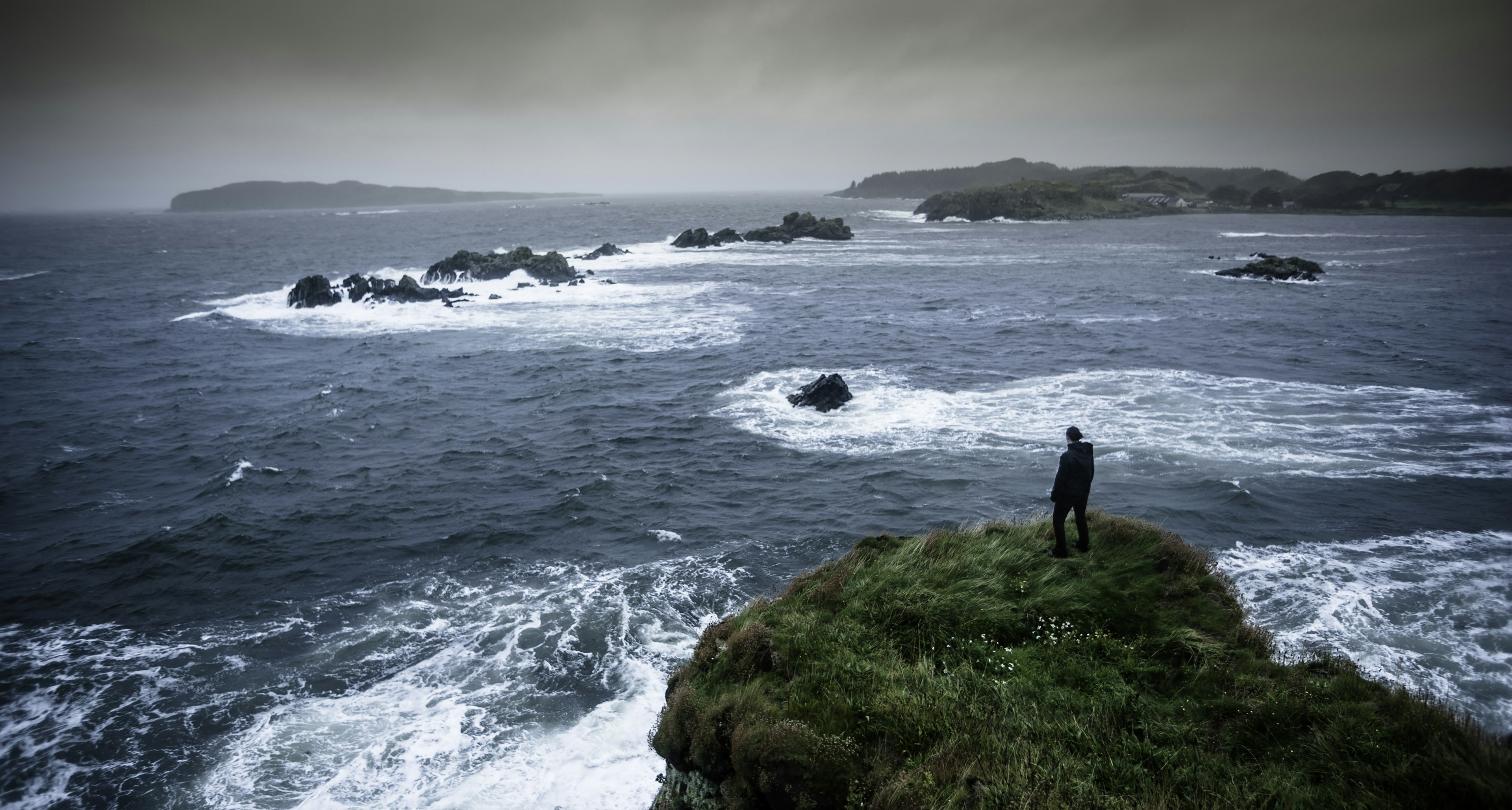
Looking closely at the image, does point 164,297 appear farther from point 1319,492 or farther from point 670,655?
point 1319,492

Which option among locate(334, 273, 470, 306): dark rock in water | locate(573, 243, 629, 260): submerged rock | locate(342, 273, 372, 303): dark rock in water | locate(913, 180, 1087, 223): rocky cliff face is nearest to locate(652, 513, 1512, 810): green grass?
locate(334, 273, 470, 306): dark rock in water

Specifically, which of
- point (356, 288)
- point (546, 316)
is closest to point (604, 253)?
point (356, 288)

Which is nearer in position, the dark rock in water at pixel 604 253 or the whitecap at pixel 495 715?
the whitecap at pixel 495 715

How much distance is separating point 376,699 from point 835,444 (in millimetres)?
14916

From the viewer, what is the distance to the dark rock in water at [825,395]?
86.9 ft

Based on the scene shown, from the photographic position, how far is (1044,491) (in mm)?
18781

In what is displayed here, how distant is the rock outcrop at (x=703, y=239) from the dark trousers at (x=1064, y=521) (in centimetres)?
8293

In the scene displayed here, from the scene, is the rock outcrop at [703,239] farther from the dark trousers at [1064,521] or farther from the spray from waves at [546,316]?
the dark trousers at [1064,521]

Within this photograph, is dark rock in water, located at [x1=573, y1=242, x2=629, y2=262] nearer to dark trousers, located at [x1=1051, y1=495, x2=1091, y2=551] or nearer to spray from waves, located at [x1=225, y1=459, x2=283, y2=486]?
spray from waves, located at [x1=225, y1=459, x2=283, y2=486]

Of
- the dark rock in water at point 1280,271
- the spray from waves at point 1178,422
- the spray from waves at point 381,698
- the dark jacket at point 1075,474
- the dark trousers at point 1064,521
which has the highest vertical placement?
the dark rock in water at point 1280,271

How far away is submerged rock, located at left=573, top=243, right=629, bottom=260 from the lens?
7714cm

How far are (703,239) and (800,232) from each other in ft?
56.5

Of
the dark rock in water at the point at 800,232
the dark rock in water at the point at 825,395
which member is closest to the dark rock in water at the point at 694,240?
the dark rock in water at the point at 800,232

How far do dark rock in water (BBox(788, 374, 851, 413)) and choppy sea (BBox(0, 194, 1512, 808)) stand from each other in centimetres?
104
